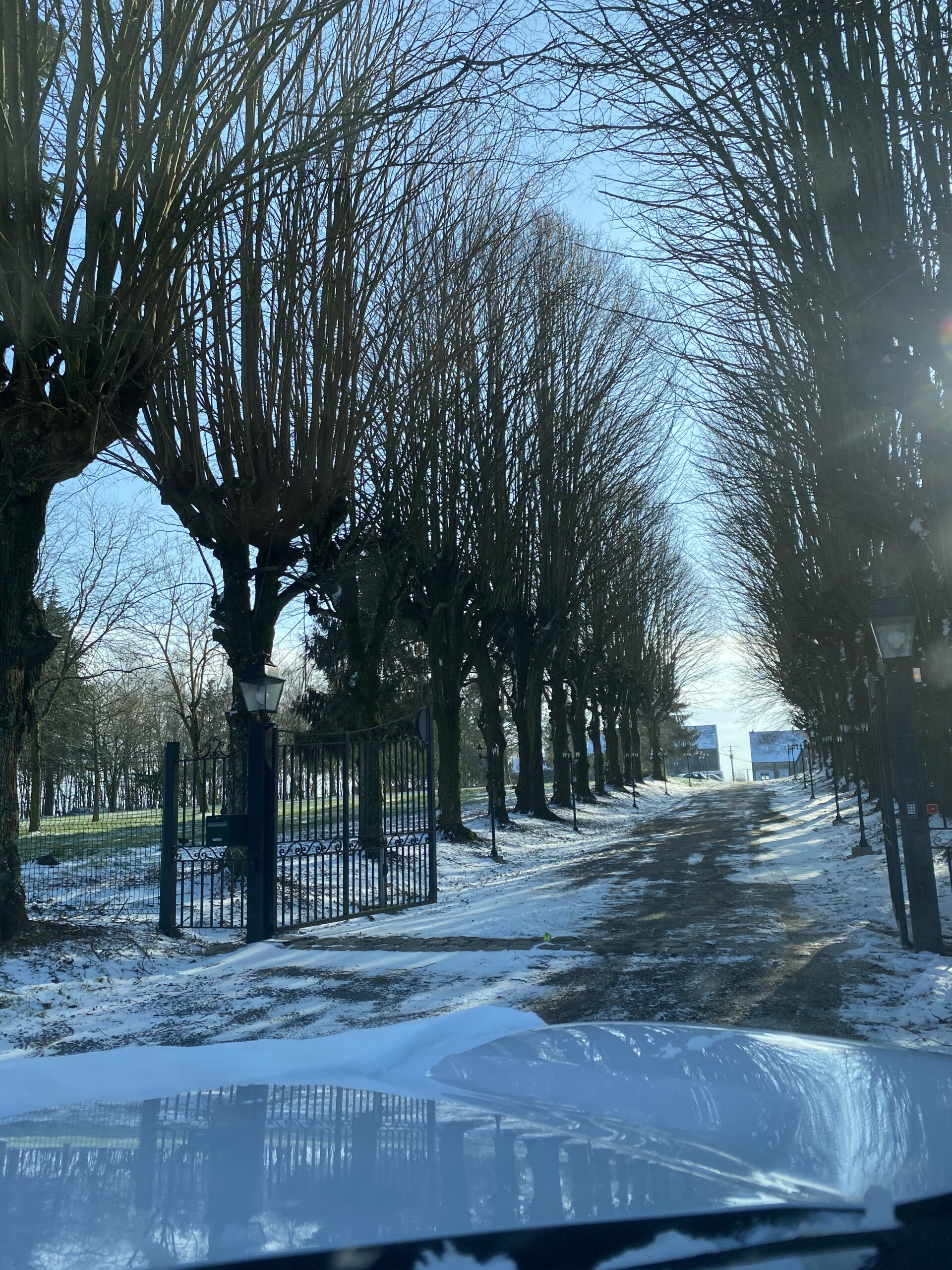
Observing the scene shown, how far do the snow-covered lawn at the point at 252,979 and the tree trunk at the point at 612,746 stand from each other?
125 ft

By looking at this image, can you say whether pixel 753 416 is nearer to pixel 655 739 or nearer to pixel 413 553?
pixel 413 553

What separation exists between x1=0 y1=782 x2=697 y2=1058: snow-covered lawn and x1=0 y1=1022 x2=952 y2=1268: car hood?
3.88 meters

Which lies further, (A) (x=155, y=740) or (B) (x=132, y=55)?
(A) (x=155, y=740)

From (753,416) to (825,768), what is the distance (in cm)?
4775

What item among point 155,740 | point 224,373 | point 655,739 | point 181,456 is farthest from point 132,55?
point 655,739

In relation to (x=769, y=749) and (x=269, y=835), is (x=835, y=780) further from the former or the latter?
(x=769, y=749)

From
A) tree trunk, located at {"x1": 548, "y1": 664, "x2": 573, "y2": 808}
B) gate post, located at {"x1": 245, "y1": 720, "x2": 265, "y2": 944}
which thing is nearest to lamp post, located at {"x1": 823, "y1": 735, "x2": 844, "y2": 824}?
tree trunk, located at {"x1": 548, "y1": 664, "x2": 573, "y2": 808}

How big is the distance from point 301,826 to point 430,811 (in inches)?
75.7

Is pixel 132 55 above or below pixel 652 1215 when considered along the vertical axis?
above

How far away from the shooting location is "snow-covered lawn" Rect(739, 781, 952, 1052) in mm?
6258

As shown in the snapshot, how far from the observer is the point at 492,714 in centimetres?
2606

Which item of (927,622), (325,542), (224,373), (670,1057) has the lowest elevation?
(670,1057)

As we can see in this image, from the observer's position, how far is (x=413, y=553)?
20.1 metres

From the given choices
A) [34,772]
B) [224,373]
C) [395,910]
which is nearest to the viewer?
[224,373]
